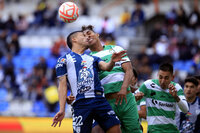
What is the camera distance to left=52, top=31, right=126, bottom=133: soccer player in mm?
6535

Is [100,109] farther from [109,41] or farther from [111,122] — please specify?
[109,41]

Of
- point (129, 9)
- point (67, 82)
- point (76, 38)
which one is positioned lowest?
point (67, 82)

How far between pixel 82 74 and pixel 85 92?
0.28 metres

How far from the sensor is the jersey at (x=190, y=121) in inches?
351

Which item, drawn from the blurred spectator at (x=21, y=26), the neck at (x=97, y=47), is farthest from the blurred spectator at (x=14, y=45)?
Result: the neck at (x=97, y=47)

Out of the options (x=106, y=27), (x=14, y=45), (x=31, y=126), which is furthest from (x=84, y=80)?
(x=14, y=45)

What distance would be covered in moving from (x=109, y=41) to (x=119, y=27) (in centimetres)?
317

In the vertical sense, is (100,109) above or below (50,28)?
below

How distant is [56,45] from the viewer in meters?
20.8

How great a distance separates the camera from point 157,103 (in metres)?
8.23

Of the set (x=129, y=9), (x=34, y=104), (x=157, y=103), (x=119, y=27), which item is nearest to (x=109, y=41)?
(x=119, y=27)

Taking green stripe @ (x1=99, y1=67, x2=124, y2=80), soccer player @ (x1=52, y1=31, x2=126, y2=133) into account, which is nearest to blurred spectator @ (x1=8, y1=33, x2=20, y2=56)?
green stripe @ (x1=99, y1=67, x2=124, y2=80)

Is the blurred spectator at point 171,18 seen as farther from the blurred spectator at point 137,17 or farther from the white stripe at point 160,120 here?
the white stripe at point 160,120

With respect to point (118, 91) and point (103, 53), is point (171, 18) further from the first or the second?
point (118, 91)
